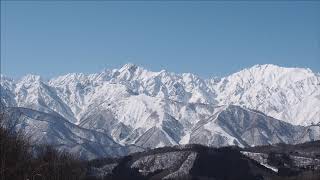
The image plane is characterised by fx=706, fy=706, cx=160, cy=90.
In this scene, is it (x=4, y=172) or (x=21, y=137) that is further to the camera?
(x=21, y=137)

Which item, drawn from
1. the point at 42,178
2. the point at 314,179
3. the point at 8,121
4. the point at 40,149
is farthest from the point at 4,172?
the point at 314,179

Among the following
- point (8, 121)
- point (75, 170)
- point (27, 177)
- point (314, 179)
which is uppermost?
point (8, 121)

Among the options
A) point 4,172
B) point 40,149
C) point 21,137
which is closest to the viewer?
point 4,172

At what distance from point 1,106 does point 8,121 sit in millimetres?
893

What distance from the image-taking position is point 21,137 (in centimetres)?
3950

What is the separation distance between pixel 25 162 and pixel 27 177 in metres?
1.02

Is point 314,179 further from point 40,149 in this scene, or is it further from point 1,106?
point 1,106

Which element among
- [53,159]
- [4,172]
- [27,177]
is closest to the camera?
[4,172]

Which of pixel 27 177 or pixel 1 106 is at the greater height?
pixel 1 106

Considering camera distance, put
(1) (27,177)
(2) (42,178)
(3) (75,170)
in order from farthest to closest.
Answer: (3) (75,170), (2) (42,178), (1) (27,177)

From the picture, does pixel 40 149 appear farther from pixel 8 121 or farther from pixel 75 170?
pixel 8 121

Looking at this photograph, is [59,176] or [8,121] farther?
[59,176]

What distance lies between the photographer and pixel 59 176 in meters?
60.2

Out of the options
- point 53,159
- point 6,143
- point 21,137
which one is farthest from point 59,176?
point 6,143
